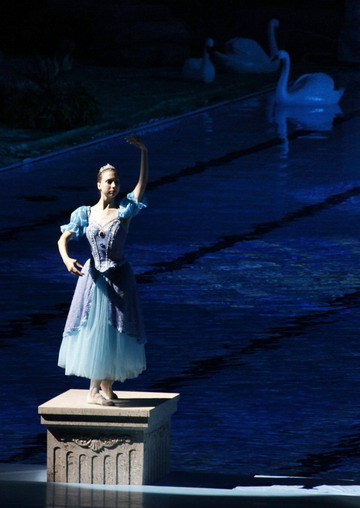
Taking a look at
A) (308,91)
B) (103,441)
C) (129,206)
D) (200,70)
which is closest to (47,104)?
(308,91)

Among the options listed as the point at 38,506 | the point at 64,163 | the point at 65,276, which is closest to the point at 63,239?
the point at 38,506

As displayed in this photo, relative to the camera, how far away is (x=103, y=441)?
747cm

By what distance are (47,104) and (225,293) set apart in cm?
1275

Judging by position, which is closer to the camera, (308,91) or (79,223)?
(79,223)

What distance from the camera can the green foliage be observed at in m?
25.1

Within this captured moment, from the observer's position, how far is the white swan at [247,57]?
116ft

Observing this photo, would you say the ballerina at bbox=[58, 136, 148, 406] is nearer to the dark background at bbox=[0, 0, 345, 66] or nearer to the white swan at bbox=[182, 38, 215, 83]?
the white swan at bbox=[182, 38, 215, 83]

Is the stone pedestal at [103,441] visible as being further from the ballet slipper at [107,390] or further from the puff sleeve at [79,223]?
the puff sleeve at [79,223]

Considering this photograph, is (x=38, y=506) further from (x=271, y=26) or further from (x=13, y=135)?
(x=271, y=26)

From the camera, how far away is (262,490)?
7.48 m

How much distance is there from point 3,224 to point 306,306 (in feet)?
16.9

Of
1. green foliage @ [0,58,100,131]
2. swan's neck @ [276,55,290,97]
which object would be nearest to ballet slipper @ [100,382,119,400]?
green foliage @ [0,58,100,131]

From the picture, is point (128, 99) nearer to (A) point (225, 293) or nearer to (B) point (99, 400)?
(A) point (225, 293)

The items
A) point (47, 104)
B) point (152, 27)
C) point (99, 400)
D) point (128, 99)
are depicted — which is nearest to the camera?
point (99, 400)
